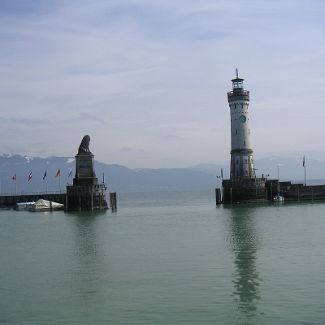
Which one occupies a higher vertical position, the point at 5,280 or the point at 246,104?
the point at 246,104

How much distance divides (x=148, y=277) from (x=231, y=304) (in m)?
7.33

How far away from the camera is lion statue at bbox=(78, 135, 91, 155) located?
313 ft

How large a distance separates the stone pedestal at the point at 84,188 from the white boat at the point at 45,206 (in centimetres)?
589

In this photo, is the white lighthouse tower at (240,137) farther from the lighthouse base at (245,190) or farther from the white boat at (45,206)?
the white boat at (45,206)

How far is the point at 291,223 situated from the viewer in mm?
63656

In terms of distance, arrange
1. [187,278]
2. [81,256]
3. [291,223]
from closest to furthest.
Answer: [187,278] < [81,256] < [291,223]

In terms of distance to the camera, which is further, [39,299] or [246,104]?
[246,104]

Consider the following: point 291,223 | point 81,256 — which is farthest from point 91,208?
point 81,256

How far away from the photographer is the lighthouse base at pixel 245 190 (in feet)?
332

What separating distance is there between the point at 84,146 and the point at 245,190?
28608mm

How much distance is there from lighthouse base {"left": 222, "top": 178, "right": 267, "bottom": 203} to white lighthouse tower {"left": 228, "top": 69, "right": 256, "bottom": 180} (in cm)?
86

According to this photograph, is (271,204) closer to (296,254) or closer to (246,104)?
(246,104)

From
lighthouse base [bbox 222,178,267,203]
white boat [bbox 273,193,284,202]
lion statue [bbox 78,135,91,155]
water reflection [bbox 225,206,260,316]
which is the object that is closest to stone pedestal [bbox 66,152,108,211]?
lion statue [bbox 78,135,91,155]

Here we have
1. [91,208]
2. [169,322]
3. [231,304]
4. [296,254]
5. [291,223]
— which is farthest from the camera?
[91,208]
